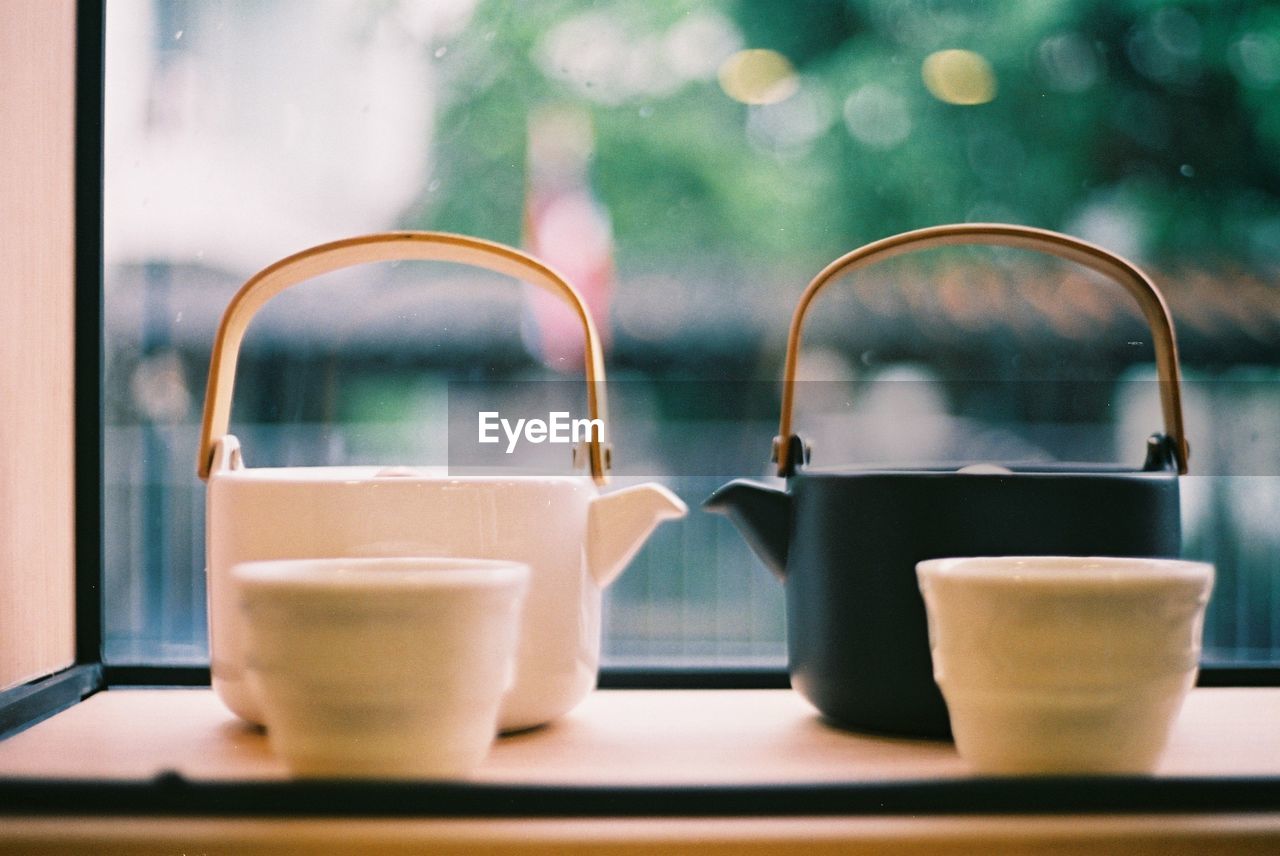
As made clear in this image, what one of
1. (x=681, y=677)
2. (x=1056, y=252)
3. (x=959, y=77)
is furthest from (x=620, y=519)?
(x=959, y=77)

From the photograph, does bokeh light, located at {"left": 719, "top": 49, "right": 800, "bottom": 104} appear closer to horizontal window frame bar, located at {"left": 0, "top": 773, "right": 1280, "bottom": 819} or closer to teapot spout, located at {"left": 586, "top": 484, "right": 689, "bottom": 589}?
teapot spout, located at {"left": 586, "top": 484, "right": 689, "bottom": 589}

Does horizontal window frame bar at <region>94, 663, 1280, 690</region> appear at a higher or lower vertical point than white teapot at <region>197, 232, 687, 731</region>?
lower

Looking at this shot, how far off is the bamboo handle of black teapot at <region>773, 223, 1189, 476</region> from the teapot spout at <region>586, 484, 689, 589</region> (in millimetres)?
86

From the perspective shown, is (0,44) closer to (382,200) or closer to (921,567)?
(382,200)

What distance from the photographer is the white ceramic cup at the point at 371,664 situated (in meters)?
0.35

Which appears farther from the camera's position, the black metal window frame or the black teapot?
the black teapot

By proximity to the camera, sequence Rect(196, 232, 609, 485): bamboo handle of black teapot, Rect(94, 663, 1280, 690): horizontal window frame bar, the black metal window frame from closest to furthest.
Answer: the black metal window frame, Rect(196, 232, 609, 485): bamboo handle of black teapot, Rect(94, 663, 1280, 690): horizontal window frame bar

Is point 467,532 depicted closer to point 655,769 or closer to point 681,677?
point 655,769

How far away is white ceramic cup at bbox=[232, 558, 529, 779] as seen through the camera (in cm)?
35

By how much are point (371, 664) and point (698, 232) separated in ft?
1.61

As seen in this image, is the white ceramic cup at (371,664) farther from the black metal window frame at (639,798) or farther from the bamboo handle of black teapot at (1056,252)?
the bamboo handle of black teapot at (1056,252)

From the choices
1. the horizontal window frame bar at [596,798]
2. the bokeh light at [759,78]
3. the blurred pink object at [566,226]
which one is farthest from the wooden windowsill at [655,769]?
the bokeh light at [759,78]

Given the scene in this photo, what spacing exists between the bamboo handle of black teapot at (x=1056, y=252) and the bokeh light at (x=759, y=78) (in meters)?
0.20

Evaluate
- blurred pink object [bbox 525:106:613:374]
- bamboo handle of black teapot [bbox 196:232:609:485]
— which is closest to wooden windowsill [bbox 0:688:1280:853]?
bamboo handle of black teapot [bbox 196:232:609:485]
